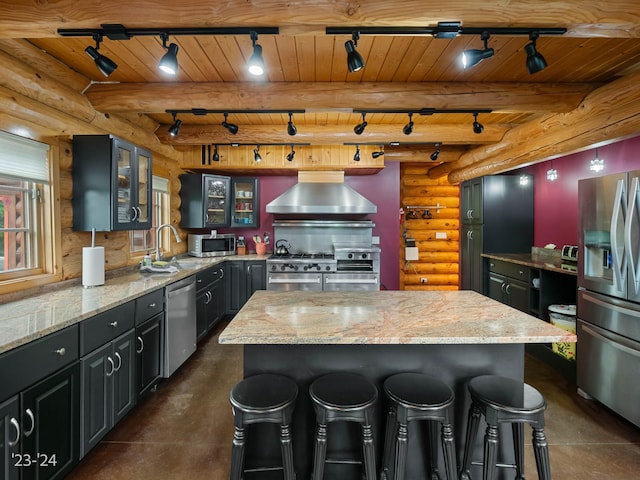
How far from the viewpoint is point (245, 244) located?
536 centimetres

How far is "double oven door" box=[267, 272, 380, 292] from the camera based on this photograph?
4.45 meters

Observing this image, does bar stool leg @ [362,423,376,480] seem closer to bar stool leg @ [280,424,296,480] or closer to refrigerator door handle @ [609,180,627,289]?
bar stool leg @ [280,424,296,480]

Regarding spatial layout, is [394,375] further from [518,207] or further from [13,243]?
[518,207]

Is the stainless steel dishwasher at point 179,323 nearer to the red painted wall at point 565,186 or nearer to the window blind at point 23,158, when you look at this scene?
the window blind at point 23,158

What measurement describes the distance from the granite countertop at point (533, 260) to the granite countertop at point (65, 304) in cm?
373

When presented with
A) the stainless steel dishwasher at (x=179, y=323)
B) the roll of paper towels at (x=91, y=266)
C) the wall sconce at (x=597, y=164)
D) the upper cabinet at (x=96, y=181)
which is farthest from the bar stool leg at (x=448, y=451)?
the wall sconce at (x=597, y=164)

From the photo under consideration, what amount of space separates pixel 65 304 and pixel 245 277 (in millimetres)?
2690

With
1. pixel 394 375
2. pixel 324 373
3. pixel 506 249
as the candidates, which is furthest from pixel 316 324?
pixel 506 249

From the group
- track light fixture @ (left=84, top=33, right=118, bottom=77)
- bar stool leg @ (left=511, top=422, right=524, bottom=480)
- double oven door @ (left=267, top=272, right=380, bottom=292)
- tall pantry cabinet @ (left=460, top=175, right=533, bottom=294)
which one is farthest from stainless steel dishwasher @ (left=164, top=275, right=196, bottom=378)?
tall pantry cabinet @ (left=460, top=175, right=533, bottom=294)

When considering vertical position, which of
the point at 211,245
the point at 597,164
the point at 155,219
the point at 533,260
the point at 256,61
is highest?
the point at 256,61

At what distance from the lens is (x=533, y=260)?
157 inches

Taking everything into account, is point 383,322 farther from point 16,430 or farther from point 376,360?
point 16,430

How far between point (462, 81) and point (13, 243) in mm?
3692

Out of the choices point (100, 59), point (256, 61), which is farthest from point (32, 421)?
point (256, 61)
